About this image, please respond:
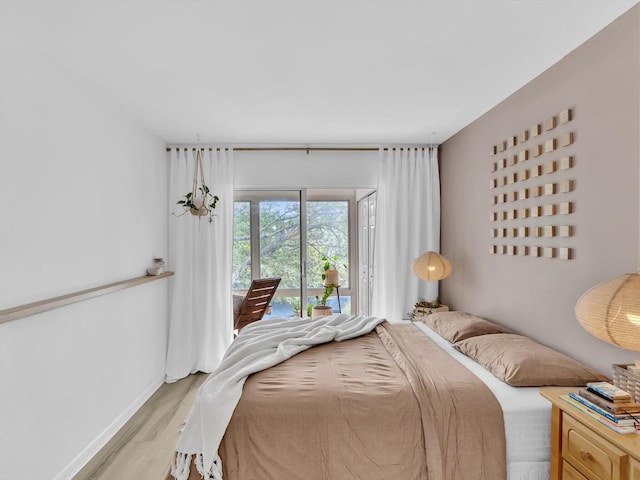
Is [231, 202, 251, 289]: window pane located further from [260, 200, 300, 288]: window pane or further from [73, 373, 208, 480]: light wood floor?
[73, 373, 208, 480]: light wood floor

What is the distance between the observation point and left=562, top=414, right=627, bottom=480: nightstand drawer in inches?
59.7

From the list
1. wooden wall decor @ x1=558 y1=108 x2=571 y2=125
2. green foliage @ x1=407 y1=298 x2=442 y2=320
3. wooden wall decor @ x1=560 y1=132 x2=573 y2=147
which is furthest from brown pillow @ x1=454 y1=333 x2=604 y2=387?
green foliage @ x1=407 y1=298 x2=442 y2=320

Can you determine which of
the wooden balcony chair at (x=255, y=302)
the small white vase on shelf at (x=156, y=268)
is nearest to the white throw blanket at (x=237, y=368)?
the wooden balcony chair at (x=255, y=302)

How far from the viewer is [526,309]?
2914 mm

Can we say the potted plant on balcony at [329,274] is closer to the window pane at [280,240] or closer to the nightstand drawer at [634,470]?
the window pane at [280,240]

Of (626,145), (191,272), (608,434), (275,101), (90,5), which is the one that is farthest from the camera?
(191,272)

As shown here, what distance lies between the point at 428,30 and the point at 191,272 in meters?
3.40

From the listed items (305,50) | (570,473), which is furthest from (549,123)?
(570,473)

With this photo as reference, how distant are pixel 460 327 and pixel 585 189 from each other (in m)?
Result: 1.29

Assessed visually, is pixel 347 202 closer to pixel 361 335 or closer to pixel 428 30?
pixel 361 335

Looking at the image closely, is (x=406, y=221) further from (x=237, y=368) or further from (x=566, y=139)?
(x=237, y=368)

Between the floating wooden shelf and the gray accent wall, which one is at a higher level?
the gray accent wall

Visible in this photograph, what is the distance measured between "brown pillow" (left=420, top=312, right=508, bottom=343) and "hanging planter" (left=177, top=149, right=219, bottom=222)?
2433 mm

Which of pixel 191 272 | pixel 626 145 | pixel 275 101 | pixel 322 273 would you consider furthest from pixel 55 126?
pixel 322 273
